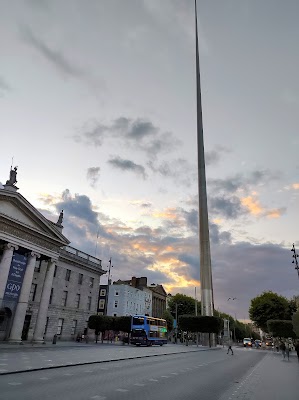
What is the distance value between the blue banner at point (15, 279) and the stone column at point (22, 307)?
6.23ft

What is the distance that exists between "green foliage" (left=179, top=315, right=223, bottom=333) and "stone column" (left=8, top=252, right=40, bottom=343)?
33.5m

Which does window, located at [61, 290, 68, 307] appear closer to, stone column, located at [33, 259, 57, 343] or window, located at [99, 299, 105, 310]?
stone column, located at [33, 259, 57, 343]

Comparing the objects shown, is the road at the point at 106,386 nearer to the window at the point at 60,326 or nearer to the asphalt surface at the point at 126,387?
the asphalt surface at the point at 126,387

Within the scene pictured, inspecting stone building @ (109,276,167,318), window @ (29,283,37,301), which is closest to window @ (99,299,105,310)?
stone building @ (109,276,167,318)

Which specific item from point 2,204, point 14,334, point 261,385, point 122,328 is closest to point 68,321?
point 122,328

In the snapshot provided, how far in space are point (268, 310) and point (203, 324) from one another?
22.3 m

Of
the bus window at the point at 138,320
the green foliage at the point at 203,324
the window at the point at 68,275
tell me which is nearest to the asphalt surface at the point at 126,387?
the bus window at the point at 138,320

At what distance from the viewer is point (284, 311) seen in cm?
7206

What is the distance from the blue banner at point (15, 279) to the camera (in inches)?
1329

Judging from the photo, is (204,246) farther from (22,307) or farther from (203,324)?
(22,307)

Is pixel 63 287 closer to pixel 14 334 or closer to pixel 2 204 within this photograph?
pixel 14 334

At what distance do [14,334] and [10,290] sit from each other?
17.3 ft

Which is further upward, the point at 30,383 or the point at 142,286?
the point at 142,286

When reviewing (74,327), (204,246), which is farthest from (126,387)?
(204,246)
